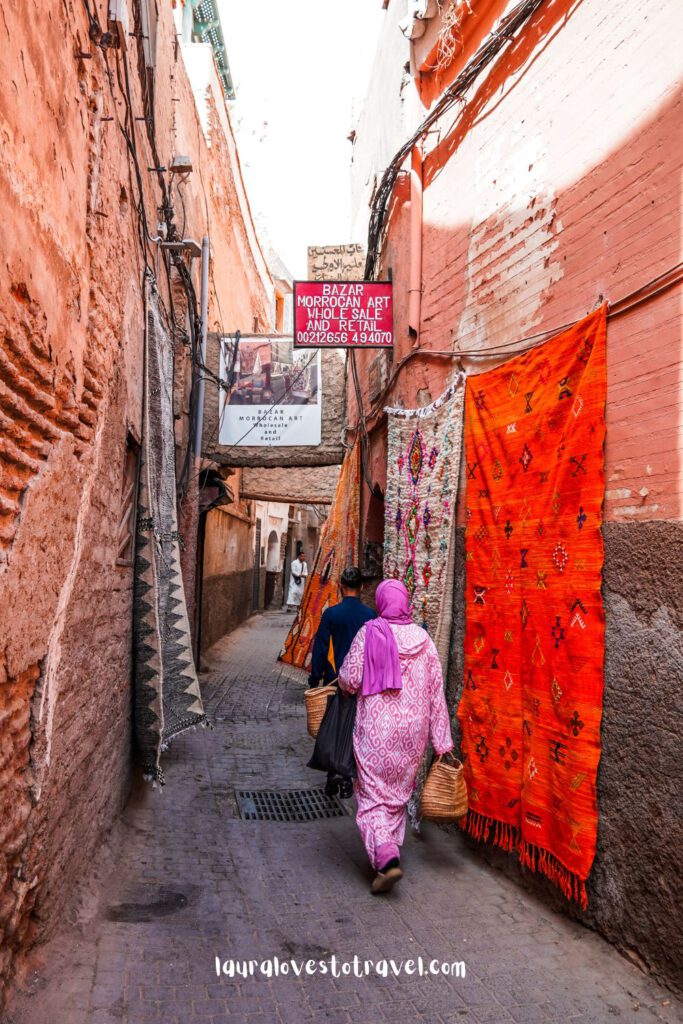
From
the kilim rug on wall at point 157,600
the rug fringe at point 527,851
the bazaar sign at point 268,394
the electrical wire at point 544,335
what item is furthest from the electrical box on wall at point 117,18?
the bazaar sign at point 268,394

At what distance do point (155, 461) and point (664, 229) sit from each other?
349cm

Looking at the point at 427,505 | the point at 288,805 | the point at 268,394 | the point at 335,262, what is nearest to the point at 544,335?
the point at 427,505

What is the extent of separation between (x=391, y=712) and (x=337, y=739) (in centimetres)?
38

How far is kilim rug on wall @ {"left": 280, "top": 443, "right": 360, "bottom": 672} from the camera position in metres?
8.29

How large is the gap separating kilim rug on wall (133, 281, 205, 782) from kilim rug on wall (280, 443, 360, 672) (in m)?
2.94

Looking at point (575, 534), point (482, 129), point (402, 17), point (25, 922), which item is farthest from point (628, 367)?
point (402, 17)

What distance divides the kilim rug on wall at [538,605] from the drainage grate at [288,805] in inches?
47.3

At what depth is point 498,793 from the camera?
3.86 m

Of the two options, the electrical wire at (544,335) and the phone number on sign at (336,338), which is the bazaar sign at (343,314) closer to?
the phone number on sign at (336,338)

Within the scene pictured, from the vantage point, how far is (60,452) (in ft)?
9.49

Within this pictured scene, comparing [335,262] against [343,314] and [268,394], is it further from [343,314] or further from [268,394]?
[343,314]

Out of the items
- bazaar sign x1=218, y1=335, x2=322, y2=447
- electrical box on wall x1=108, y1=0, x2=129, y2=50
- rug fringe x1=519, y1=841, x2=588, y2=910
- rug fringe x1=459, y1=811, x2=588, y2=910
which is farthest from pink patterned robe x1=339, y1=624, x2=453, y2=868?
bazaar sign x1=218, y1=335, x2=322, y2=447

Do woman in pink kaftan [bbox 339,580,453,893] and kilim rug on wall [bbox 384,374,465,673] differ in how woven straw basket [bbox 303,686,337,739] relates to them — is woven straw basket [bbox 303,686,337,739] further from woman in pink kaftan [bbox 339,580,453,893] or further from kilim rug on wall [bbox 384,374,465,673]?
kilim rug on wall [bbox 384,374,465,673]

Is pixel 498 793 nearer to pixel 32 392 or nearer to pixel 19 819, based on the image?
pixel 19 819
